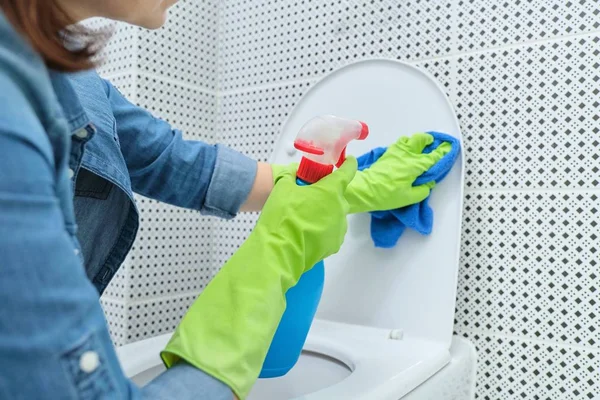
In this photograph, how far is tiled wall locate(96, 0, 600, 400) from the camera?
803 mm

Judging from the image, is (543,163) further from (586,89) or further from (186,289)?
(186,289)

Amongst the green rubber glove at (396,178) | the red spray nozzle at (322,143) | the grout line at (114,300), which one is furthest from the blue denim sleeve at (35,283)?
the grout line at (114,300)

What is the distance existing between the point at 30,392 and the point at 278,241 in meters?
0.25

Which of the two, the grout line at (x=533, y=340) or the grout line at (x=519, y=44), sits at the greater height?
the grout line at (x=519, y=44)

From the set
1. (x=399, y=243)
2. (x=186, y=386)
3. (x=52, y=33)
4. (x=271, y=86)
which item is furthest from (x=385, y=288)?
(x=52, y=33)

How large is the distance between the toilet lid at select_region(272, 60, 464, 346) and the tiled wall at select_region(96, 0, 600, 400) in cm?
4

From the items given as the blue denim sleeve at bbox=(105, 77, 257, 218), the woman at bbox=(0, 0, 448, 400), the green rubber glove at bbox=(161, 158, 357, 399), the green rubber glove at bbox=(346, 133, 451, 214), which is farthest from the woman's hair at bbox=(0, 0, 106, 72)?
the green rubber glove at bbox=(346, 133, 451, 214)

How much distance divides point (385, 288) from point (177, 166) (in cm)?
40

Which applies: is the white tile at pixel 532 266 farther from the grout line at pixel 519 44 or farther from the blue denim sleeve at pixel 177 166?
the blue denim sleeve at pixel 177 166

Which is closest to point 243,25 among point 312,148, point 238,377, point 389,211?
point 389,211

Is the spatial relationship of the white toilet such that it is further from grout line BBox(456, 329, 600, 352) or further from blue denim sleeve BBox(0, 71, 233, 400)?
blue denim sleeve BBox(0, 71, 233, 400)

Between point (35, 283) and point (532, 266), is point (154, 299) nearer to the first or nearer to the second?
point (532, 266)

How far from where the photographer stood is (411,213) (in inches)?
34.3

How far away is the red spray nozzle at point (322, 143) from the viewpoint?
1.98 ft
